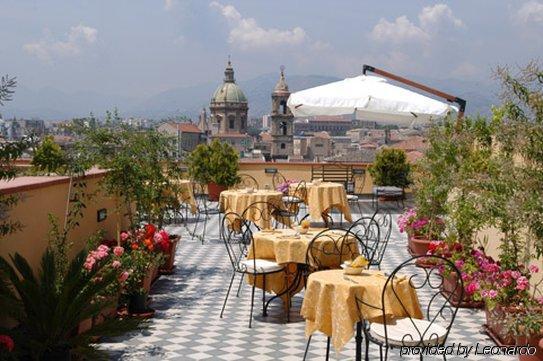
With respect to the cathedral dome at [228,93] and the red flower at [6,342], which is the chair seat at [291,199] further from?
the cathedral dome at [228,93]

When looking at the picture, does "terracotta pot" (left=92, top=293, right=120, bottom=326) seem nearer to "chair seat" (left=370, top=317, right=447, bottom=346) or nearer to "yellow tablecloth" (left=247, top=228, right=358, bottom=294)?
"yellow tablecloth" (left=247, top=228, right=358, bottom=294)

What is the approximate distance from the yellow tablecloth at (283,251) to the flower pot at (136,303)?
3.53 feet

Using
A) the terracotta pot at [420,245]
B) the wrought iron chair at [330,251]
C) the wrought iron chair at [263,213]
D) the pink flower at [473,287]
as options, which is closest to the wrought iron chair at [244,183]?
the wrought iron chair at [263,213]

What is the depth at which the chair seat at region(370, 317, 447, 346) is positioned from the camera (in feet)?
14.3

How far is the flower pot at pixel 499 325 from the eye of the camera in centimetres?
564

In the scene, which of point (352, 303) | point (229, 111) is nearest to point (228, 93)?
point (229, 111)

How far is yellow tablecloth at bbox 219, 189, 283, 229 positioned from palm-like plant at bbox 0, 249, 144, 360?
5.97m

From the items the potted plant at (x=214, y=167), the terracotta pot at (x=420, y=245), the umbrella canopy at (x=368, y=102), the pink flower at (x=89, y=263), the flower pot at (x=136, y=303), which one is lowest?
the flower pot at (x=136, y=303)

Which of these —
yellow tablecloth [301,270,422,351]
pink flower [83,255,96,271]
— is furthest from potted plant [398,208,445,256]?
pink flower [83,255,96,271]

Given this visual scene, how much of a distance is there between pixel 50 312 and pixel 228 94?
133 meters

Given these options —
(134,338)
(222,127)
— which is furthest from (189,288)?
(222,127)

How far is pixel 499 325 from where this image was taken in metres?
5.87

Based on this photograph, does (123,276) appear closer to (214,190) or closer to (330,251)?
(330,251)

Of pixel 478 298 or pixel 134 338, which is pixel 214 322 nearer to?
pixel 134 338
